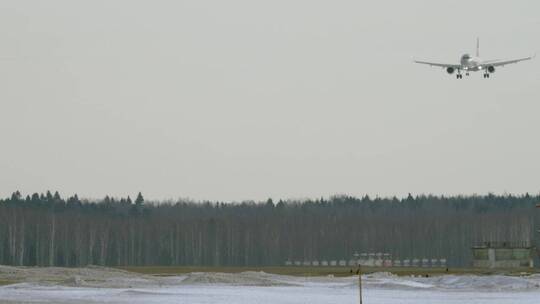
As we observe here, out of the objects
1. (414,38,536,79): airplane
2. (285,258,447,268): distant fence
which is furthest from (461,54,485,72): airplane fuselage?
(285,258,447,268): distant fence

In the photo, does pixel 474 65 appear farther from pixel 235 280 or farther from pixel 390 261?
pixel 390 261

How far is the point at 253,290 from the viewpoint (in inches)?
3157

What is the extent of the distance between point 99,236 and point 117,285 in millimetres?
106784

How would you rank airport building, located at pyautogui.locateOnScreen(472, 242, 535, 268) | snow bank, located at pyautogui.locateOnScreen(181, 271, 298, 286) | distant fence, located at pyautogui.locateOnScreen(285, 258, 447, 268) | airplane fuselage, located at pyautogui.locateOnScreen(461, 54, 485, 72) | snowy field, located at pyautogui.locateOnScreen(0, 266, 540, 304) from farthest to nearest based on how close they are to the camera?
1. distant fence, located at pyautogui.locateOnScreen(285, 258, 447, 268)
2. airport building, located at pyautogui.locateOnScreen(472, 242, 535, 268)
3. airplane fuselage, located at pyautogui.locateOnScreen(461, 54, 485, 72)
4. snow bank, located at pyautogui.locateOnScreen(181, 271, 298, 286)
5. snowy field, located at pyautogui.locateOnScreen(0, 266, 540, 304)

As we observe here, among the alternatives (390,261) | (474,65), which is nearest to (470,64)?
(474,65)

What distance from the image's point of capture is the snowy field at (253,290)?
68.6 m

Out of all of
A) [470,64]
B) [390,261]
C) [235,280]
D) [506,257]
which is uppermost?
[470,64]

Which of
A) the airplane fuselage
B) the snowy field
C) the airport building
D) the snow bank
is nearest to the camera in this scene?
the snowy field

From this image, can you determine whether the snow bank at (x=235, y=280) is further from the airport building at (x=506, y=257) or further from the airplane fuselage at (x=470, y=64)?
the airport building at (x=506, y=257)

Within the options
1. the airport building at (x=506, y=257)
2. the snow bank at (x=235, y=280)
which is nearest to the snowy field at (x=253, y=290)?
the snow bank at (x=235, y=280)

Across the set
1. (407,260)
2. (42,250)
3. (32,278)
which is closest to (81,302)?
(32,278)

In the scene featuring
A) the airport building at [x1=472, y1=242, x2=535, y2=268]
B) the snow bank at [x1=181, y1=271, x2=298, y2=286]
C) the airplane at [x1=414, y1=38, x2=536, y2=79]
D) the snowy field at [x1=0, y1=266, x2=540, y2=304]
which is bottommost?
the snowy field at [x1=0, y1=266, x2=540, y2=304]

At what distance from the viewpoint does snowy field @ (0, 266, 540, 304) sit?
68.6 meters

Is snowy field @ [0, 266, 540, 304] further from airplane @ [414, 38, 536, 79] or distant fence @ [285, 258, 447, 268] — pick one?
distant fence @ [285, 258, 447, 268]
